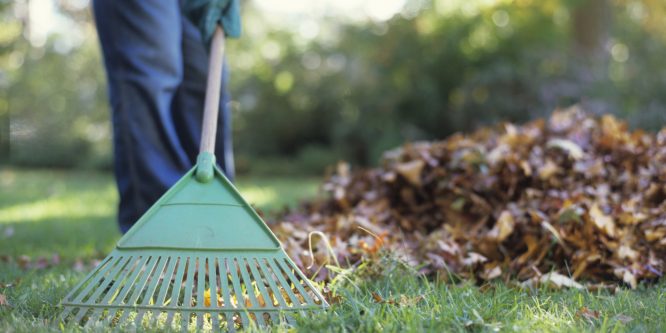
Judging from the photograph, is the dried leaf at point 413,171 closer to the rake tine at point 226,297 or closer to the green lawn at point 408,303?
the green lawn at point 408,303

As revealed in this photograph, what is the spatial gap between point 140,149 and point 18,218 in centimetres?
201

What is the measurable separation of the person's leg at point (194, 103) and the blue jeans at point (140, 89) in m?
0.22

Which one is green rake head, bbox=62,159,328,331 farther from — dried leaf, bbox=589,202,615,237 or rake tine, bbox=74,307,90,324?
dried leaf, bbox=589,202,615,237

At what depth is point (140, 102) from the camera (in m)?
2.34

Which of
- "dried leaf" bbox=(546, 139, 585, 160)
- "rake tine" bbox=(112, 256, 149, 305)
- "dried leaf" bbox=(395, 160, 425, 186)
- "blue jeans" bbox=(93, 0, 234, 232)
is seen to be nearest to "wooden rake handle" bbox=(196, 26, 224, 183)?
"blue jeans" bbox=(93, 0, 234, 232)

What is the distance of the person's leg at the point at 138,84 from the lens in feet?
7.55

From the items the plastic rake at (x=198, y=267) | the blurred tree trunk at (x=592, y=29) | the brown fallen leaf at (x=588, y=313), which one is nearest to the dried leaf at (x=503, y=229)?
the brown fallen leaf at (x=588, y=313)

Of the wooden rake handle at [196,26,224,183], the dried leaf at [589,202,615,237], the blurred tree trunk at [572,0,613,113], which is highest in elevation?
the blurred tree trunk at [572,0,613,113]

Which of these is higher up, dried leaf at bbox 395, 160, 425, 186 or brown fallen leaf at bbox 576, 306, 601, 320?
dried leaf at bbox 395, 160, 425, 186

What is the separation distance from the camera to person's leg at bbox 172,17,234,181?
2664mm

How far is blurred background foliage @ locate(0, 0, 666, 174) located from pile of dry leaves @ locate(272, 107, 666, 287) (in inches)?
125

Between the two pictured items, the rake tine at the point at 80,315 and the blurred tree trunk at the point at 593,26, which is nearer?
the rake tine at the point at 80,315

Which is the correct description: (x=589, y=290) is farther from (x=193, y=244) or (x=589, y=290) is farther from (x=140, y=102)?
(x=140, y=102)

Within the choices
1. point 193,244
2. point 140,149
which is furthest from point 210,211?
point 140,149
